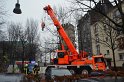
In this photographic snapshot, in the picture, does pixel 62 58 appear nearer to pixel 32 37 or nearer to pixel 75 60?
pixel 75 60

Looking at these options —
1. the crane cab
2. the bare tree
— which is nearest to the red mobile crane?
the crane cab

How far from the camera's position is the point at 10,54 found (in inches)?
2389

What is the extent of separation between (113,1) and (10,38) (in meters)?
43.5

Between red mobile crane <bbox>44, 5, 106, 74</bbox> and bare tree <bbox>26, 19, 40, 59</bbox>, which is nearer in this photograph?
red mobile crane <bbox>44, 5, 106, 74</bbox>

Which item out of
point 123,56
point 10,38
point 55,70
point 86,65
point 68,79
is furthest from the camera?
point 10,38

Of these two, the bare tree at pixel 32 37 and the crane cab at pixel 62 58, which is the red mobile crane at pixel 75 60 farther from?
the bare tree at pixel 32 37

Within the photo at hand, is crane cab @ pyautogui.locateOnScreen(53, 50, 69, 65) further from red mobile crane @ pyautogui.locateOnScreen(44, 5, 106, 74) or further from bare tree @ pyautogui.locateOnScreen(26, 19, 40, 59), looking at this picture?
bare tree @ pyautogui.locateOnScreen(26, 19, 40, 59)

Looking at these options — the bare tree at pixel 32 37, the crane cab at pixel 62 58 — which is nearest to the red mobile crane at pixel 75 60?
the crane cab at pixel 62 58

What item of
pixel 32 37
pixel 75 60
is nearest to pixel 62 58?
pixel 75 60

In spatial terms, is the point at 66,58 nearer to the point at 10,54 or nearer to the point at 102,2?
the point at 102,2

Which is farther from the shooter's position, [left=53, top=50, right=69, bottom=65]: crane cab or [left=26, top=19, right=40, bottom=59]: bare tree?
[left=26, top=19, right=40, bottom=59]: bare tree

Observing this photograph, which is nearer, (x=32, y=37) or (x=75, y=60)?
(x=75, y=60)

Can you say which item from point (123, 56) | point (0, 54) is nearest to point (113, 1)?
point (123, 56)

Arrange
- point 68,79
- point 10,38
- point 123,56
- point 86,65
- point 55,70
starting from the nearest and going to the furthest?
point 68,79 → point 55,70 → point 86,65 → point 123,56 → point 10,38
